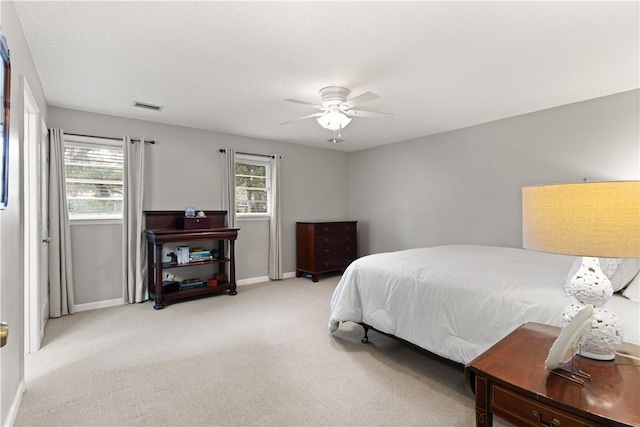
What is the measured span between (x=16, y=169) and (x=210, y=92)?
71.7 inches

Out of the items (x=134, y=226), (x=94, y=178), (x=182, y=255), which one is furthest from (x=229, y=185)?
→ (x=94, y=178)

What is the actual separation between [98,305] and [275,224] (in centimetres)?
263

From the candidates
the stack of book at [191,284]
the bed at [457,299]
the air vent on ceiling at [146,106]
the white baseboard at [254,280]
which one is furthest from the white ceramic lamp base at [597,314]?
the white baseboard at [254,280]

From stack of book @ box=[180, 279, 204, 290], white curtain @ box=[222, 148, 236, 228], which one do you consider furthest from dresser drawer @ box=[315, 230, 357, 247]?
stack of book @ box=[180, 279, 204, 290]

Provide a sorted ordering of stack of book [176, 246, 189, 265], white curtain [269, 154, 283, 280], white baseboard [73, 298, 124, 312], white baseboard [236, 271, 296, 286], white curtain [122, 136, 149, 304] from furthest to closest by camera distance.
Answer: white curtain [269, 154, 283, 280] → white baseboard [236, 271, 296, 286] → stack of book [176, 246, 189, 265] → white curtain [122, 136, 149, 304] → white baseboard [73, 298, 124, 312]

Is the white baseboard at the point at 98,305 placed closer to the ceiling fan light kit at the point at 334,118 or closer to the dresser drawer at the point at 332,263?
the dresser drawer at the point at 332,263

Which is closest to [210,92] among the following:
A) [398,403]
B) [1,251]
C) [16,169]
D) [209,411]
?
[16,169]

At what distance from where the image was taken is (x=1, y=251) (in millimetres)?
1595

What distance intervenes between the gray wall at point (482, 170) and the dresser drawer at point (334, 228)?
0.50 meters

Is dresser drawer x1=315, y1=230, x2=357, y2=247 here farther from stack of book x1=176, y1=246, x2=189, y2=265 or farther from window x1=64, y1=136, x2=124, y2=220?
window x1=64, y1=136, x2=124, y2=220

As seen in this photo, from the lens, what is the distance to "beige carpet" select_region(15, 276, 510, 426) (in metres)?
1.91

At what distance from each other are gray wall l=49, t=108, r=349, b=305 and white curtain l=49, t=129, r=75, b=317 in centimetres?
16

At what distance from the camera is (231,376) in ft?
7.74

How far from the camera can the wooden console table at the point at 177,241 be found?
3.97m
